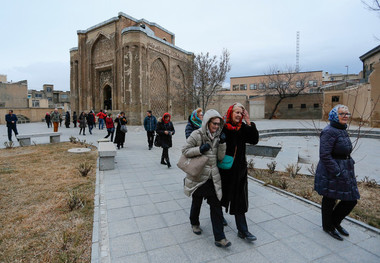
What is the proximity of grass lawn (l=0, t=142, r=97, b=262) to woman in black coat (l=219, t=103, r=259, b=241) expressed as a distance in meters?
1.81

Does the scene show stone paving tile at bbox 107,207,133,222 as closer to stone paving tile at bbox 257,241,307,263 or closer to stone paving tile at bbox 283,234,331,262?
stone paving tile at bbox 257,241,307,263

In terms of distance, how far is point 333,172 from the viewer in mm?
2672

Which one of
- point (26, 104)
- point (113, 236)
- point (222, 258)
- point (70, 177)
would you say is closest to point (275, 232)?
point (222, 258)

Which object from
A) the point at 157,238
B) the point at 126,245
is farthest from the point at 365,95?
the point at 126,245

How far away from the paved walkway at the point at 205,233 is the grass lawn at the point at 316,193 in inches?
14.0

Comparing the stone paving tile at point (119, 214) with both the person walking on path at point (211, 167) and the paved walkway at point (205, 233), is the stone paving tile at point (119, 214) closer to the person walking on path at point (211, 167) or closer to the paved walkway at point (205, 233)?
the paved walkway at point (205, 233)

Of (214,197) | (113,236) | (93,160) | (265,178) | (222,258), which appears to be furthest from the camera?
(93,160)

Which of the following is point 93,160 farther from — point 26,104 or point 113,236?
point 26,104

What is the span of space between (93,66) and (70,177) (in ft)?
80.2

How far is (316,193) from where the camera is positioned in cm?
450

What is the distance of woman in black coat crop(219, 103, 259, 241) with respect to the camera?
2703 mm

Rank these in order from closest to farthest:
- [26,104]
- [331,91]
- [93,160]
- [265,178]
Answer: [265,178]
[93,160]
[331,91]
[26,104]

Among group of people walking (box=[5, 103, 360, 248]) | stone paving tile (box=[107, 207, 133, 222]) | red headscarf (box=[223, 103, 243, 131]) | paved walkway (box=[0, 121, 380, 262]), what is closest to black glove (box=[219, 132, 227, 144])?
group of people walking (box=[5, 103, 360, 248])

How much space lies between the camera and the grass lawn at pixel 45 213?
261cm
